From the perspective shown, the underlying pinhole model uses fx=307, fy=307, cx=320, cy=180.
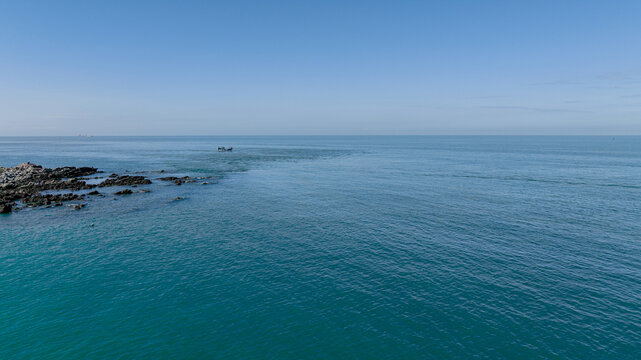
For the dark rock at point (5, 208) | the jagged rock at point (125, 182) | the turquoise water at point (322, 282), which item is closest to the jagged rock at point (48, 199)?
the dark rock at point (5, 208)

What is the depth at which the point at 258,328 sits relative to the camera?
24.5 m

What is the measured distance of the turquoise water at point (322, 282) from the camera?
22.8 meters

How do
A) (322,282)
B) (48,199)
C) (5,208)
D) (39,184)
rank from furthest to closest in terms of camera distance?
(39,184), (48,199), (5,208), (322,282)

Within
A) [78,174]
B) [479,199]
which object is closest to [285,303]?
[479,199]

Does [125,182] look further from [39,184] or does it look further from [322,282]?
[322,282]

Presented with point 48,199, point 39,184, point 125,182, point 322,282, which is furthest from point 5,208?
point 322,282

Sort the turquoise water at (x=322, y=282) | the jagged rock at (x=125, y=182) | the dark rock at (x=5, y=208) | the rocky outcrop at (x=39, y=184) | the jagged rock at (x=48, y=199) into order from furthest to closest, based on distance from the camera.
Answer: the jagged rock at (x=125, y=182) → the rocky outcrop at (x=39, y=184) → the jagged rock at (x=48, y=199) → the dark rock at (x=5, y=208) → the turquoise water at (x=322, y=282)

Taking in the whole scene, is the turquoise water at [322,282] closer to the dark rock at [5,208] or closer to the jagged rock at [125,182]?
the dark rock at [5,208]

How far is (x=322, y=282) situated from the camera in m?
31.0

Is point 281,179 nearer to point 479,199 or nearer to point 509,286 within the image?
point 479,199

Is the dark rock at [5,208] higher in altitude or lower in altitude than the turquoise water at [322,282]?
higher

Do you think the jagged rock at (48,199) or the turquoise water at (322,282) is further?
the jagged rock at (48,199)

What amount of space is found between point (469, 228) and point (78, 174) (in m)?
106

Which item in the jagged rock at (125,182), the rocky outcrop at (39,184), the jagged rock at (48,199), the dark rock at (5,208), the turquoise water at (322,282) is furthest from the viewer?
the jagged rock at (125,182)
